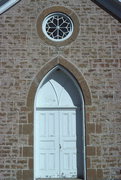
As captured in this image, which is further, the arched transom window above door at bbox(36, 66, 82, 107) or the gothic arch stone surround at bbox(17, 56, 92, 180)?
the arched transom window above door at bbox(36, 66, 82, 107)

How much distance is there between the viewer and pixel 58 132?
9438 millimetres

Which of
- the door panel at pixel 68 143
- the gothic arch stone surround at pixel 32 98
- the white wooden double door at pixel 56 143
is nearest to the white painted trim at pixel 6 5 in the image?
the gothic arch stone surround at pixel 32 98

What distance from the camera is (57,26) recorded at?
977cm

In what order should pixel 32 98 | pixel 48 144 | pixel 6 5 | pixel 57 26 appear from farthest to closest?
pixel 57 26, pixel 6 5, pixel 48 144, pixel 32 98

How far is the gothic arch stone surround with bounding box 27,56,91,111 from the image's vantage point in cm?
919

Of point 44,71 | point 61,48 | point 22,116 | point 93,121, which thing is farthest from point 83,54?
point 22,116

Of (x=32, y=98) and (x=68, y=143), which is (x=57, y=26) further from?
(x=68, y=143)

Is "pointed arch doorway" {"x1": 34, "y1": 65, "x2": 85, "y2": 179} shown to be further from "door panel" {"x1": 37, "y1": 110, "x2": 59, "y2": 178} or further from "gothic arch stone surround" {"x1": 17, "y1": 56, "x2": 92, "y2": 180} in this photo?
"gothic arch stone surround" {"x1": 17, "y1": 56, "x2": 92, "y2": 180}

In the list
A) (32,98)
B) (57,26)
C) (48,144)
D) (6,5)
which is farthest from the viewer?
(57,26)

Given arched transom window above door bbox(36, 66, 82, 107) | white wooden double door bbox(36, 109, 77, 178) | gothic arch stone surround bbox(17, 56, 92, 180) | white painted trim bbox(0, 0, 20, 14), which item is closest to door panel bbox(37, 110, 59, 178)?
white wooden double door bbox(36, 109, 77, 178)

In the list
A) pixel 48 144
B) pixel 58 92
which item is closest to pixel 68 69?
pixel 58 92

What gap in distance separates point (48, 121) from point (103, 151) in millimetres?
2021

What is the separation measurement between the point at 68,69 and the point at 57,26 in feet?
5.18

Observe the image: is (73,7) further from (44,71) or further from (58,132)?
(58,132)
